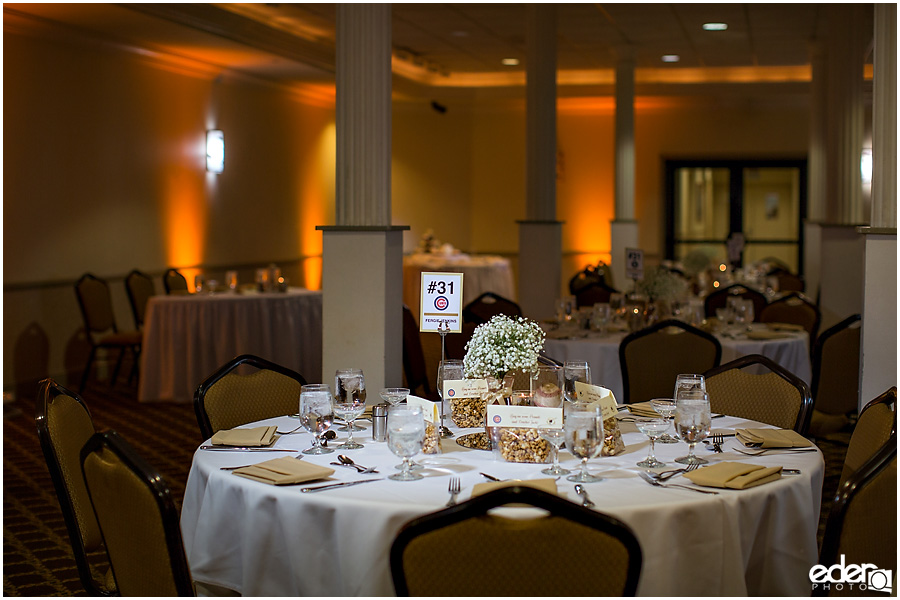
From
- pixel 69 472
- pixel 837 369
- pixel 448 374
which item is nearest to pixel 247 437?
pixel 69 472

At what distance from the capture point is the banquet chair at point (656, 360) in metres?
5.00

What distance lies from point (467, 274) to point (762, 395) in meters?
8.89

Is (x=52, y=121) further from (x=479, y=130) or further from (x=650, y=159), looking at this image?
(x=650, y=159)

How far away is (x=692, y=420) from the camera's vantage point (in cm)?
272

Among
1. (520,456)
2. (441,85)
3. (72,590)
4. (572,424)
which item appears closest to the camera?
(572,424)

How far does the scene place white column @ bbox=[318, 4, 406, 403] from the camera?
5285mm

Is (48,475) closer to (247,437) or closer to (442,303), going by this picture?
(247,437)

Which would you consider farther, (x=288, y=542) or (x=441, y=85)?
(x=441, y=85)

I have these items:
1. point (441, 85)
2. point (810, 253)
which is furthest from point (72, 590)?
point (441, 85)

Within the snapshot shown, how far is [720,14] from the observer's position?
1022 cm

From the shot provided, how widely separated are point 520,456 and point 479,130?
572 inches

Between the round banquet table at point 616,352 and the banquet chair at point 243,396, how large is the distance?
224cm

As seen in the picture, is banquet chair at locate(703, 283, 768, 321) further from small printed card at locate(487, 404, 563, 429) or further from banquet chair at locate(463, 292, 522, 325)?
small printed card at locate(487, 404, 563, 429)

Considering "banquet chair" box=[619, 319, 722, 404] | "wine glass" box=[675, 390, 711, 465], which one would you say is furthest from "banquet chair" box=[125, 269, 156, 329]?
"wine glass" box=[675, 390, 711, 465]
